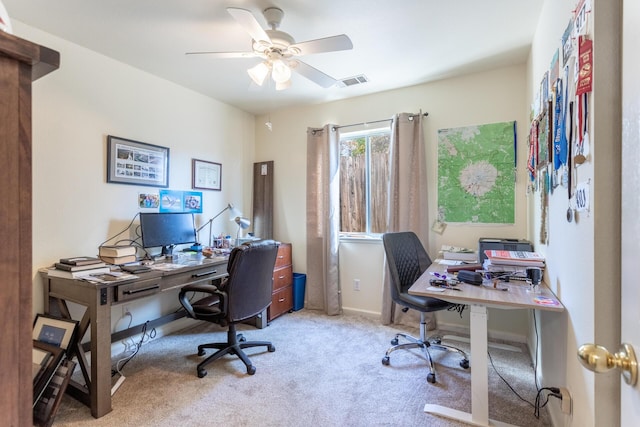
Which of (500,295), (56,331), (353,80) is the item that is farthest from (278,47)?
(56,331)

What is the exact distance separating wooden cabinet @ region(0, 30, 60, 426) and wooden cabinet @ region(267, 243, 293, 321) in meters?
2.83

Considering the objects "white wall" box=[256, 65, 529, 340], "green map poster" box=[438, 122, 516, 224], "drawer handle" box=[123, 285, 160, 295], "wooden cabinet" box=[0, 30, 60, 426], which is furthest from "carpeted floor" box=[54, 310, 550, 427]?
"wooden cabinet" box=[0, 30, 60, 426]

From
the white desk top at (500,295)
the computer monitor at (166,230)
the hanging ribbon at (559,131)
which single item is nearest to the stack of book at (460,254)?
the white desk top at (500,295)

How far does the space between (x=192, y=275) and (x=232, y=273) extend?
0.52m

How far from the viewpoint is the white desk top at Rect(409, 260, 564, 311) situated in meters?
1.52

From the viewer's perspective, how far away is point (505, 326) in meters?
2.79

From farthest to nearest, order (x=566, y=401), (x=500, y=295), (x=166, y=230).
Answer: (x=166, y=230)
(x=500, y=295)
(x=566, y=401)

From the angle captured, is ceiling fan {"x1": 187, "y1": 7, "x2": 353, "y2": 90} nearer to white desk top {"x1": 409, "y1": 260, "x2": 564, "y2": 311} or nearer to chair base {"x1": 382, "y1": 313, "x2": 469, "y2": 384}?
white desk top {"x1": 409, "y1": 260, "x2": 564, "y2": 311}

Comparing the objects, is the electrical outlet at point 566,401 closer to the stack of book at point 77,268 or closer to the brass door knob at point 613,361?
the brass door knob at point 613,361

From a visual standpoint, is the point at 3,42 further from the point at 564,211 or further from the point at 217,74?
the point at 217,74

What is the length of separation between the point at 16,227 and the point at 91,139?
2508mm

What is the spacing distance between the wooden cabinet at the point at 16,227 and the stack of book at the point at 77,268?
186 cm

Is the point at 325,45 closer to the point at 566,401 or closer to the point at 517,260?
the point at 517,260

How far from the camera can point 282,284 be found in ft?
11.4
